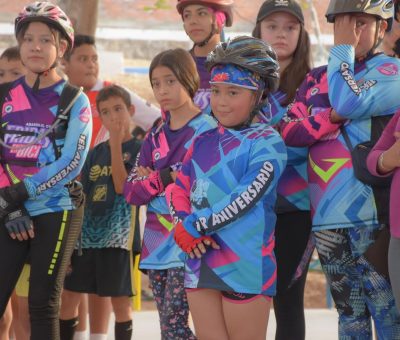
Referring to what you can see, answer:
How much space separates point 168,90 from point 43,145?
79 centimetres

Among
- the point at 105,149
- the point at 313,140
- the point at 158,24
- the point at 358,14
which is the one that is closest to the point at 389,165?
the point at 313,140

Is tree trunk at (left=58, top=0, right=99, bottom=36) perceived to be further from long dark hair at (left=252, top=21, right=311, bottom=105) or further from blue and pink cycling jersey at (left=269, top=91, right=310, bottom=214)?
blue and pink cycling jersey at (left=269, top=91, right=310, bottom=214)

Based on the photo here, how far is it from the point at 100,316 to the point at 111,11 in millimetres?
6313

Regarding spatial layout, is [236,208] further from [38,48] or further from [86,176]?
[86,176]

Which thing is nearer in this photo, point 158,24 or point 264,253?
point 264,253

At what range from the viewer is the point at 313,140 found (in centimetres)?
511

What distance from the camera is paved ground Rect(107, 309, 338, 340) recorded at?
7941 mm

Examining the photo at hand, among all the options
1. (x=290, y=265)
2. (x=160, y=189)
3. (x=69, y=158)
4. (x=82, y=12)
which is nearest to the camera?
(x=290, y=265)

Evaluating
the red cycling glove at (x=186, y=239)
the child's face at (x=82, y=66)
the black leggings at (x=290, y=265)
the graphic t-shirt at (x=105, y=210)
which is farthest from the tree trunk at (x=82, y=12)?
the red cycling glove at (x=186, y=239)

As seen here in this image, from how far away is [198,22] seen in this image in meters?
6.36

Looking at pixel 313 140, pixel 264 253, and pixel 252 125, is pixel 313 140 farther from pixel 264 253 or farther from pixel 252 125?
pixel 264 253

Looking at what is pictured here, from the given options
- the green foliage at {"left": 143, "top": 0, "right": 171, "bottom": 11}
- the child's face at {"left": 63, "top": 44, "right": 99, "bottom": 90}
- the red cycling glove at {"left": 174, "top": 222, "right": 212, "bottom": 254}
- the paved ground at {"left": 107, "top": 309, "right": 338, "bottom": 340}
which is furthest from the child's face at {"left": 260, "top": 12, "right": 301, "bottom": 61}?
the green foliage at {"left": 143, "top": 0, "right": 171, "bottom": 11}

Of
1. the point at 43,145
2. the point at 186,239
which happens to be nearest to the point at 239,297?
the point at 186,239

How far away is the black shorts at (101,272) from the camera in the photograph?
6.99 meters
